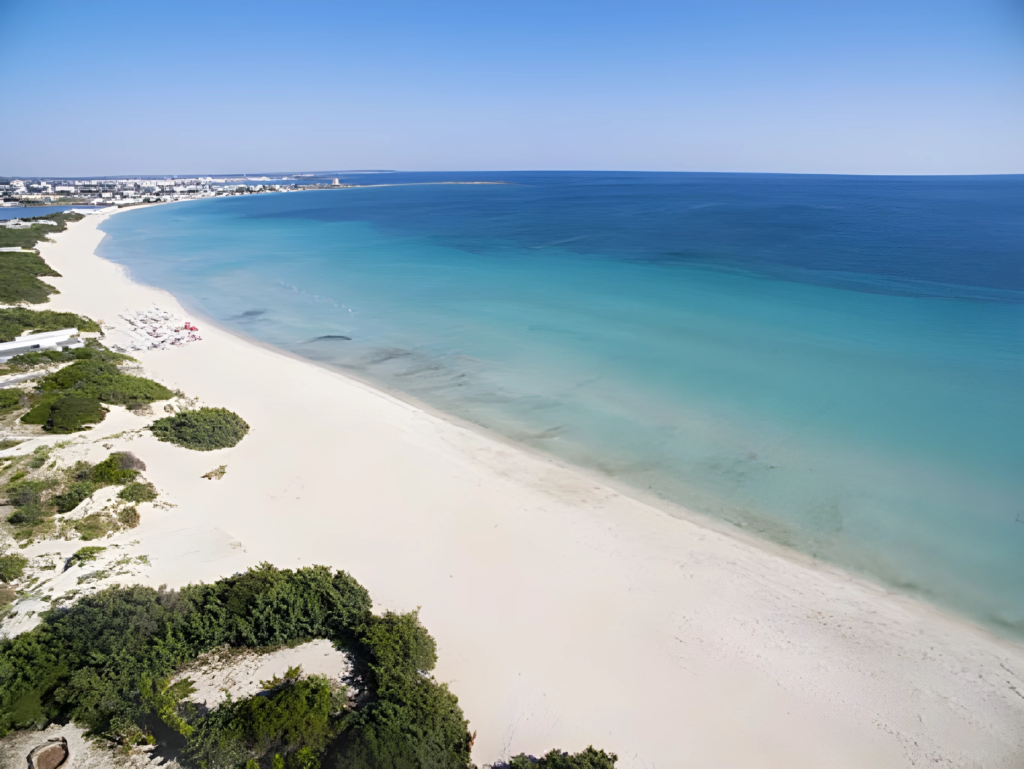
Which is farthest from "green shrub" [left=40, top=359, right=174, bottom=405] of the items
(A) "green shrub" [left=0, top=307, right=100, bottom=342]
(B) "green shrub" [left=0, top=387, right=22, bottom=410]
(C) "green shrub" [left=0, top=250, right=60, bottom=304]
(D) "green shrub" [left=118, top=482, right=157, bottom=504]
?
(C) "green shrub" [left=0, top=250, right=60, bottom=304]

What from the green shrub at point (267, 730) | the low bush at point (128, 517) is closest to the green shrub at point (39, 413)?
the low bush at point (128, 517)

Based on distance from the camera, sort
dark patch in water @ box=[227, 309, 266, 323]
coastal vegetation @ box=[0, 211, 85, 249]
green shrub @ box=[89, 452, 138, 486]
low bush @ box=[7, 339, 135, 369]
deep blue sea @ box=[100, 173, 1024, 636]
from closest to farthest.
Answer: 1. green shrub @ box=[89, 452, 138, 486]
2. deep blue sea @ box=[100, 173, 1024, 636]
3. low bush @ box=[7, 339, 135, 369]
4. dark patch in water @ box=[227, 309, 266, 323]
5. coastal vegetation @ box=[0, 211, 85, 249]

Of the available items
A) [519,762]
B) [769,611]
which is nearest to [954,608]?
[769,611]

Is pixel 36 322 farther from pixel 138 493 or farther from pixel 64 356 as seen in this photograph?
pixel 138 493

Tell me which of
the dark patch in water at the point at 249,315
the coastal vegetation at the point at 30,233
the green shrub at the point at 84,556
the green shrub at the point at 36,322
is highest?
the coastal vegetation at the point at 30,233

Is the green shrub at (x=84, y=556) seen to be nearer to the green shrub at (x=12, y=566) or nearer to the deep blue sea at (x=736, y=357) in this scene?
the green shrub at (x=12, y=566)

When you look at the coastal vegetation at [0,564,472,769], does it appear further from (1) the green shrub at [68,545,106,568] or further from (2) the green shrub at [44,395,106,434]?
(2) the green shrub at [44,395,106,434]

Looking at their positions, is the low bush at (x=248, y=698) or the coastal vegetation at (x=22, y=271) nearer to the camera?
the low bush at (x=248, y=698)

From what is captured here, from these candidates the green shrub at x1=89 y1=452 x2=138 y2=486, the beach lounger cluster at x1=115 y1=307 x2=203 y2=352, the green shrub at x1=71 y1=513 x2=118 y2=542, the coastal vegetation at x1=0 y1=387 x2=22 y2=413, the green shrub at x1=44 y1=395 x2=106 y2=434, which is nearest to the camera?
the green shrub at x1=71 y1=513 x2=118 y2=542
